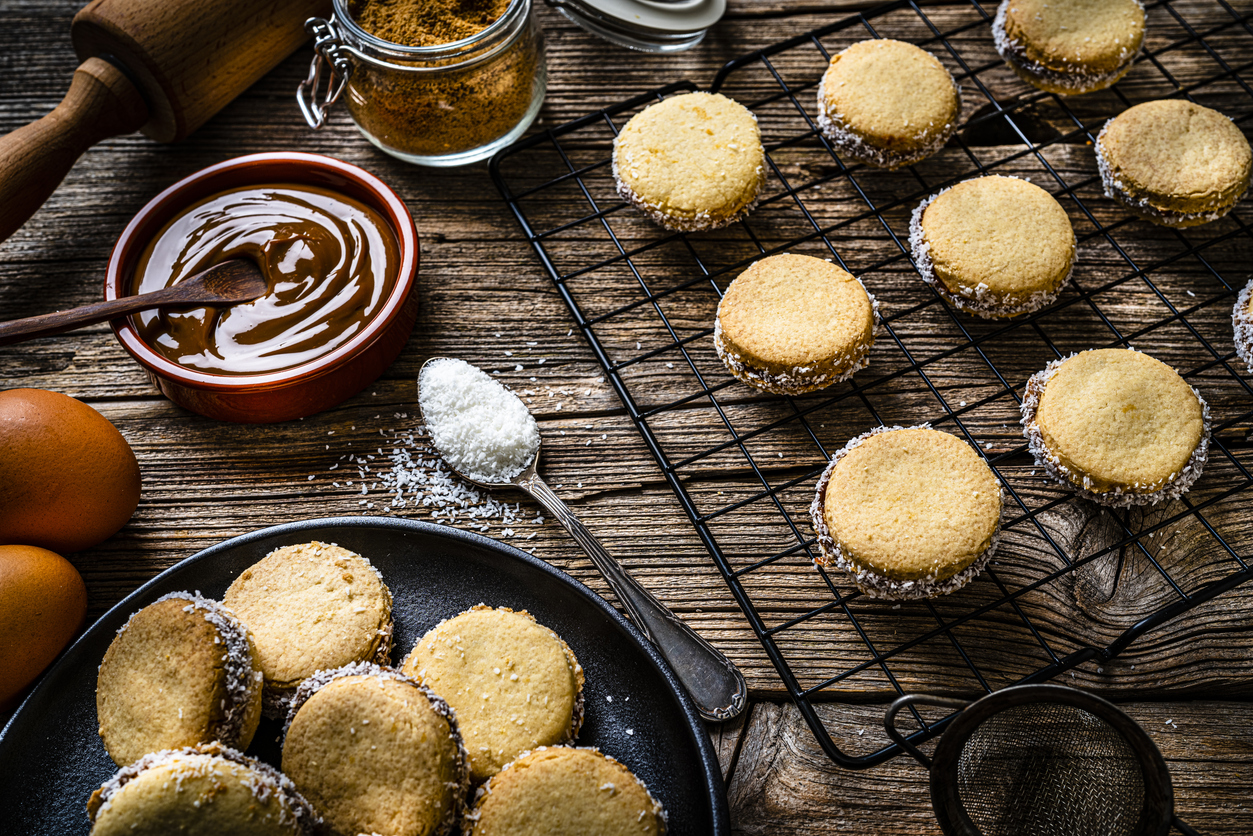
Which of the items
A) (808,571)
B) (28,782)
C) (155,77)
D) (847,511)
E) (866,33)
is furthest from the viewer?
(866,33)

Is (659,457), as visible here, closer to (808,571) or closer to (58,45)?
(808,571)

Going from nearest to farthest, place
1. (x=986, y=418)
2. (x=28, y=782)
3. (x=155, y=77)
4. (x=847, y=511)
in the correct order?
1. (x=28, y=782)
2. (x=847, y=511)
3. (x=986, y=418)
4. (x=155, y=77)

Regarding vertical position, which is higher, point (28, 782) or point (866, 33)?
point (866, 33)

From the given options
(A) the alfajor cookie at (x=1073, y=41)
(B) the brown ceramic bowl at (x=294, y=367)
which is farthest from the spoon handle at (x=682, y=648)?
(A) the alfajor cookie at (x=1073, y=41)

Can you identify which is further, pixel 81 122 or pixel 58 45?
pixel 58 45

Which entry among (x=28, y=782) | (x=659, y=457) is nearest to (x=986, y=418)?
(x=659, y=457)

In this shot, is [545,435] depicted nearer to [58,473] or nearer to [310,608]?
[310,608]

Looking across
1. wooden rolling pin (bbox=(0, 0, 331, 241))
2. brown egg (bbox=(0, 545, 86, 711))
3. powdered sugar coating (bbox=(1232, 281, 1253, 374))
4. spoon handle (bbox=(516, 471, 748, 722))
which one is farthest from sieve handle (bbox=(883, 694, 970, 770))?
wooden rolling pin (bbox=(0, 0, 331, 241))

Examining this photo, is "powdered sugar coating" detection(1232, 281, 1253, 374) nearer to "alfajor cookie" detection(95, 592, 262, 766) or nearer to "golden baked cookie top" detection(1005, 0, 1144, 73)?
"golden baked cookie top" detection(1005, 0, 1144, 73)
